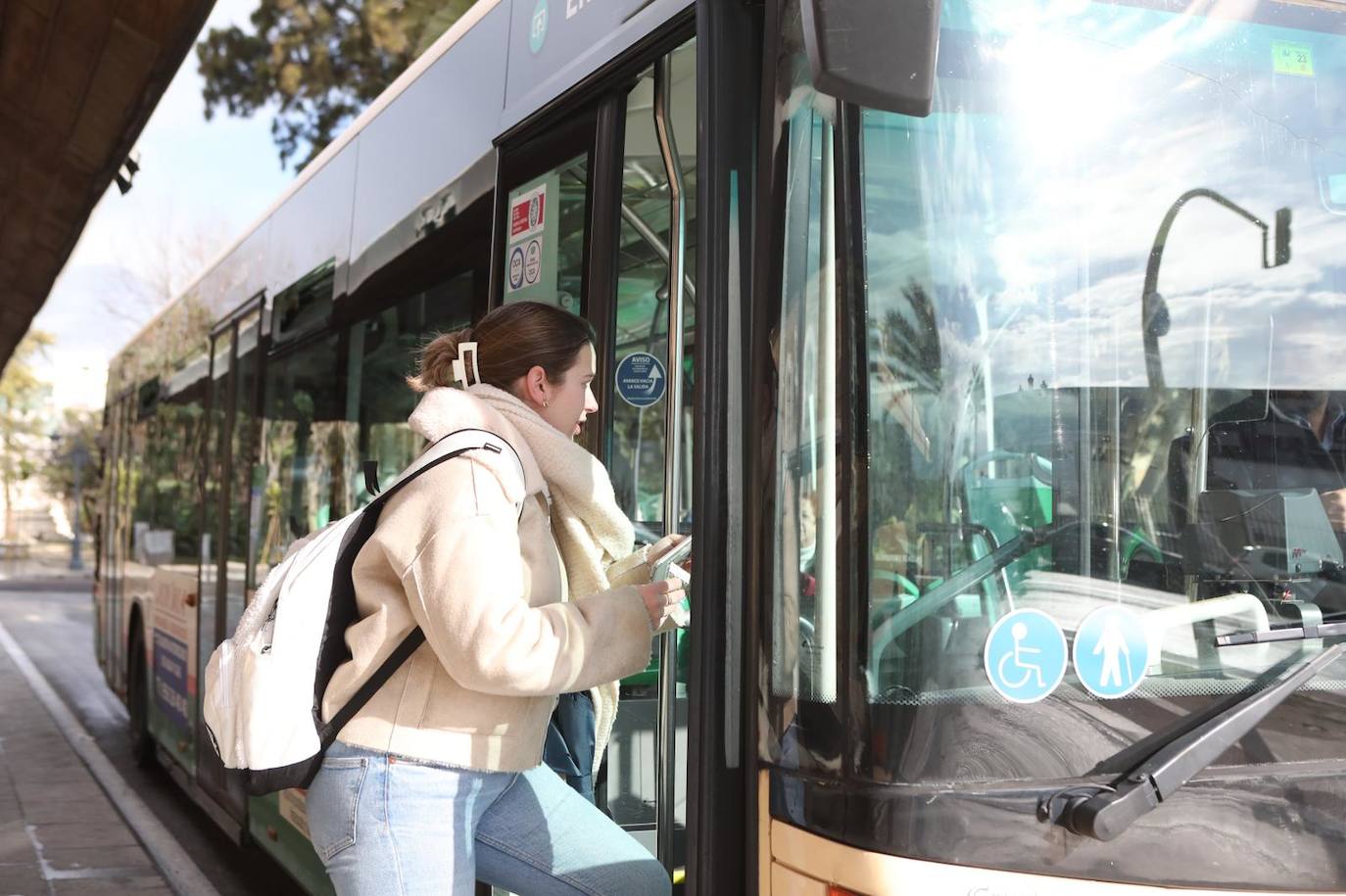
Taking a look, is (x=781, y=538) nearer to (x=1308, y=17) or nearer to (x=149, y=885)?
(x=1308, y=17)

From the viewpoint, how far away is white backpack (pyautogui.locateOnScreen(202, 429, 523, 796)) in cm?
207

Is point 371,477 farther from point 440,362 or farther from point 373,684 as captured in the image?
point 373,684

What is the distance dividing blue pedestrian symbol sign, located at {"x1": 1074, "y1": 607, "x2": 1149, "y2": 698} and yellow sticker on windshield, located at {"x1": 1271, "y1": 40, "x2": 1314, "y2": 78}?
96 cm

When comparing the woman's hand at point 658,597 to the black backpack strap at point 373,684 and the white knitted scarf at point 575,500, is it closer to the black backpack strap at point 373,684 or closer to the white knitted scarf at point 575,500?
the white knitted scarf at point 575,500

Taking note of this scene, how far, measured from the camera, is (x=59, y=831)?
704 centimetres

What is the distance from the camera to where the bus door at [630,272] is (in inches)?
108

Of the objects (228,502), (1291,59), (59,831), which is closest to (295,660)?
(1291,59)

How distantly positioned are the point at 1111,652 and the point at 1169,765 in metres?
0.19

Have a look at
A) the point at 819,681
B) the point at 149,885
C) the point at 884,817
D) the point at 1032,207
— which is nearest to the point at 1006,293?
the point at 1032,207

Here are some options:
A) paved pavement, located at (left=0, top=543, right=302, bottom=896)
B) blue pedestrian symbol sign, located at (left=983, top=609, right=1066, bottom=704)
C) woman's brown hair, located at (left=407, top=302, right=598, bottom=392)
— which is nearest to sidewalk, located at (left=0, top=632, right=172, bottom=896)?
paved pavement, located at (left=0, top=543, right=302, bottom=896)

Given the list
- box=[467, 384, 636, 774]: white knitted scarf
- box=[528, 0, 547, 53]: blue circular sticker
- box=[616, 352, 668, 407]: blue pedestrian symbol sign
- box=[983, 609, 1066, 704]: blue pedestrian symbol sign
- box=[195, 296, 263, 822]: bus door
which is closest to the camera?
box=[983, 609, 1066, 704]: blue pedestrian symbol sign

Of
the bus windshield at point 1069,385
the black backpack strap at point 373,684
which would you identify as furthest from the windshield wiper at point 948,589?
the black backpack strap at point 373,684

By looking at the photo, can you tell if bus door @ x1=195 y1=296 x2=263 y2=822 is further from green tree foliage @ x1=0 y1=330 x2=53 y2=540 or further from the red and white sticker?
green tree foliage @ x1=0 y1=330 x2=53 y2=540

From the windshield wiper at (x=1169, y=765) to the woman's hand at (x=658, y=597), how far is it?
2.26ft
